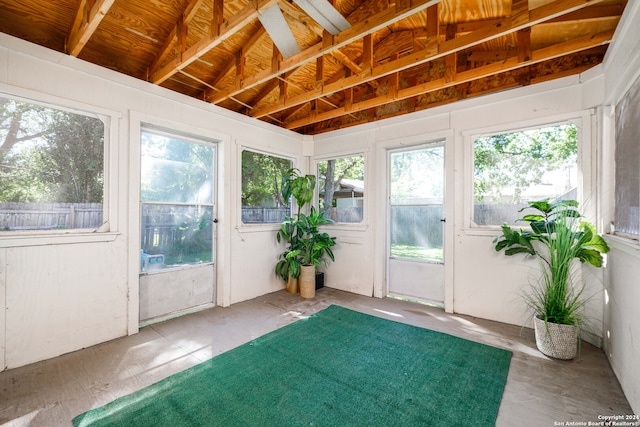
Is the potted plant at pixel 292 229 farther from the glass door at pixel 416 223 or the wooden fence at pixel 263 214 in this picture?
the glass door at pixel 416 223

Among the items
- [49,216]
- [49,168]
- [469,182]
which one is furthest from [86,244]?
[469,182]

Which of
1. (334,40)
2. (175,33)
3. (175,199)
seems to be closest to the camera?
(334,40)

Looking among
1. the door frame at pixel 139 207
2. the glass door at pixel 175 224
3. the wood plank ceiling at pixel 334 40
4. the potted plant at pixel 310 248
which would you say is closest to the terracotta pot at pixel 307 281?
the potted plant at pixel 310 248

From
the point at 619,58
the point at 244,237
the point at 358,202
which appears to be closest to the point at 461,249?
the point at 358,202

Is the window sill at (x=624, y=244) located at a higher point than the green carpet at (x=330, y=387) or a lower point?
higher

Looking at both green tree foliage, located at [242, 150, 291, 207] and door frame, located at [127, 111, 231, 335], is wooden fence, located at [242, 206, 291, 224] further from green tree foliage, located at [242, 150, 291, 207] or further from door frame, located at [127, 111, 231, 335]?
door frame, located at [127, 111, 231, 335]

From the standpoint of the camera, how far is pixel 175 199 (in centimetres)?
321

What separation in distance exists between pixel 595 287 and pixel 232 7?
13.9ft

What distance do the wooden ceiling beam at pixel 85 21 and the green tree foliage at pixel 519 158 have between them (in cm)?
367

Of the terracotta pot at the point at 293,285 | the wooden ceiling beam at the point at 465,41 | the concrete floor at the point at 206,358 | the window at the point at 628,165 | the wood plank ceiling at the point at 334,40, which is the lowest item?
the concrete floor at the point at 206,358

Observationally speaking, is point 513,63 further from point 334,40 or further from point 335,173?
point 335,173

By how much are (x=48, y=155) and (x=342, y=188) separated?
3.41 meters

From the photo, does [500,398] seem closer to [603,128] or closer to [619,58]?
[603,128]

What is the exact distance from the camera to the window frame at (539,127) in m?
2.59
